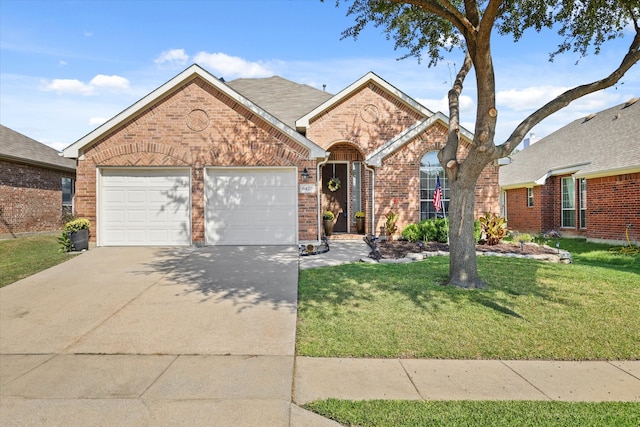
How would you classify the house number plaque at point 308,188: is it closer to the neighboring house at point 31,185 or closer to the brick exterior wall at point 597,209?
the brick exterior wall at point 597,209

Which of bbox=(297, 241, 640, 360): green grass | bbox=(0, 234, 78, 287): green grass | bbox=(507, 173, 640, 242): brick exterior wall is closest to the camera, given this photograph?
bbox=(297, 241, 640, 360): green grass

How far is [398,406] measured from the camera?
11.1ft

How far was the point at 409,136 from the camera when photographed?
13820 millimetres

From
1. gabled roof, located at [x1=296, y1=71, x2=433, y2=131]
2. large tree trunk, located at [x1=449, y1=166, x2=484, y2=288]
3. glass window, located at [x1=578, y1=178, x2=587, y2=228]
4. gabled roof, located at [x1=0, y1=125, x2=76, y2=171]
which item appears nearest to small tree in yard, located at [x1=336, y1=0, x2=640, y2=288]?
large tree trunk, located at [x1=449, y1=166, x2=484, y2=288]

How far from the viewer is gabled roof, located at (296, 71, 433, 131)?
1452 centimetres

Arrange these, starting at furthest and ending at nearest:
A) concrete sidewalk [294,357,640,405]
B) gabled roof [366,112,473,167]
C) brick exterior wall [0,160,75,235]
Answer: brick exterior wall [0,160,75,235], gabled roof [366,112,473,167], concrete sidewalk [294,357,640,405]

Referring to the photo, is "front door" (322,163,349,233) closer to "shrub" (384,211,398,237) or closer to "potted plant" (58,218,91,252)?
"shrub" (384,211,398,237)

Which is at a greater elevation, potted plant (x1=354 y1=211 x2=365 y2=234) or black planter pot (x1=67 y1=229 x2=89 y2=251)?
potted plant (x1=354 y1=211 x2=365 y2=234)

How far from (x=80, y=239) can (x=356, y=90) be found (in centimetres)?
1065

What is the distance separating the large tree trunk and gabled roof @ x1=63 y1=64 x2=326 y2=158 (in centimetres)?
541

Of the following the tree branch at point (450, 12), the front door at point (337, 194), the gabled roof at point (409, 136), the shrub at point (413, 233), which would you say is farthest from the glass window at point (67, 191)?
the tree branch at point (450, 12)

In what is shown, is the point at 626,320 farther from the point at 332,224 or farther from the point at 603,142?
the point at 603,142

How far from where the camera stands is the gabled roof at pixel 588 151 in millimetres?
14290

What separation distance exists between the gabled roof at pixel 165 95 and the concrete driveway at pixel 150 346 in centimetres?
428
